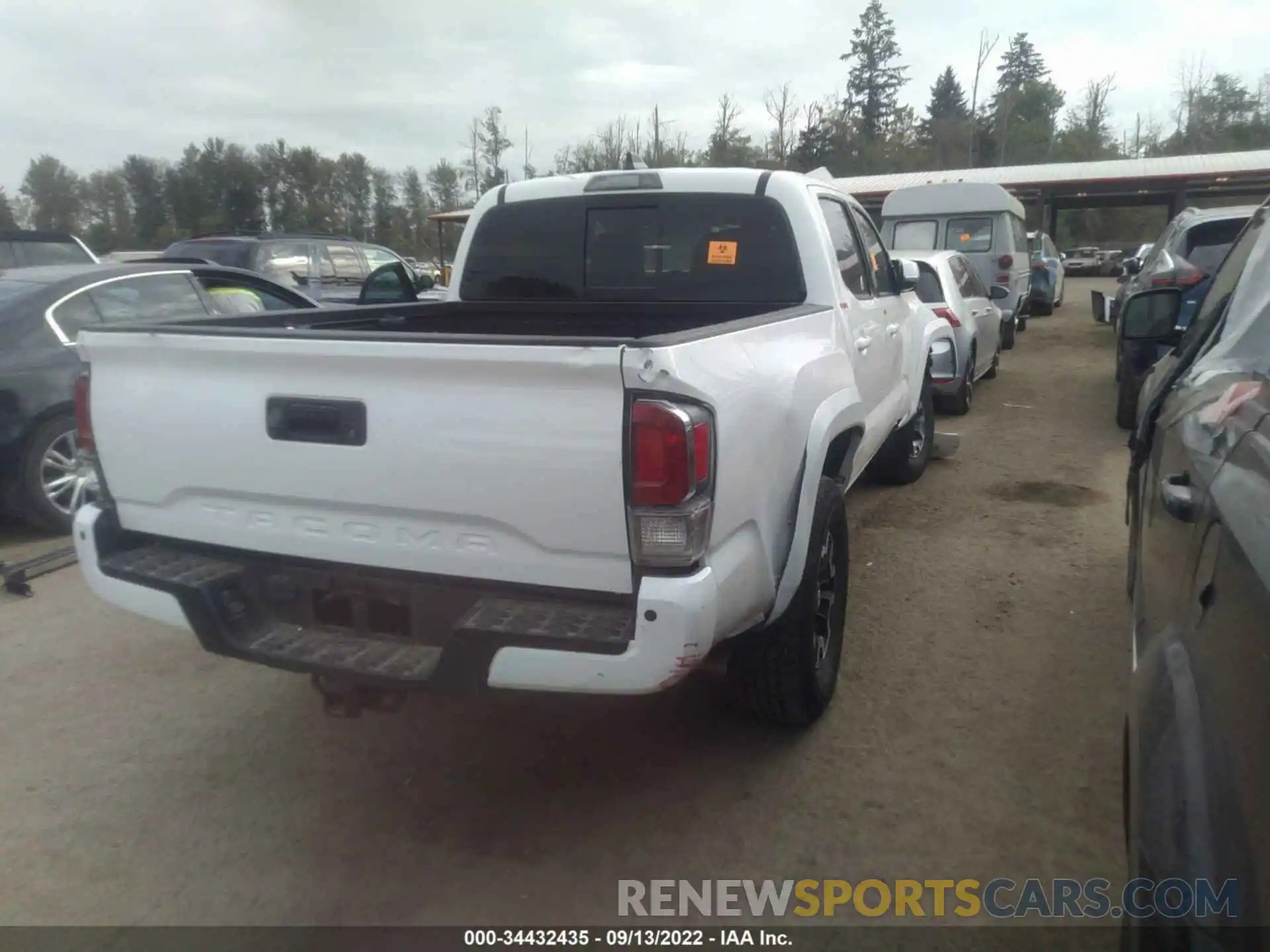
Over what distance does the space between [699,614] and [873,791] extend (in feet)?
4.00

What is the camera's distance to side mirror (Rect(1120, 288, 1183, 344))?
3652mm

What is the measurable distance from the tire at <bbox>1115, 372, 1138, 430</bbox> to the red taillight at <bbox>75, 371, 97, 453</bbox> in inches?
294

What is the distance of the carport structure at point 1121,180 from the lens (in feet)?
94.8

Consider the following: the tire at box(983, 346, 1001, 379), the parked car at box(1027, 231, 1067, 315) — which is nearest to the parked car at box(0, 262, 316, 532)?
the tire at box(983, 346, 1001, 379)

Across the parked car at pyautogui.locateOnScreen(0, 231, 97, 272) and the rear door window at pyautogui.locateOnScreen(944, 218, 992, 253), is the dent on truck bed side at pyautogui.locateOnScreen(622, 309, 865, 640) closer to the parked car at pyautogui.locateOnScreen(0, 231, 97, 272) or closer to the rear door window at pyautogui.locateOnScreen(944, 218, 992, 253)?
the parked car at pyautogui.locateOnScreen(0, 231, 97, 272)

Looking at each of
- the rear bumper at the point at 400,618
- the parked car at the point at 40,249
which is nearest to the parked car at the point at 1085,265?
the parked car at the point at 40,249

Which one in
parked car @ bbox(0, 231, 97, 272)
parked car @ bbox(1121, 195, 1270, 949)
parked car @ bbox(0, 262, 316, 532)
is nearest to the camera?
parked car @ bbox(1121, 195, 1270, 949)

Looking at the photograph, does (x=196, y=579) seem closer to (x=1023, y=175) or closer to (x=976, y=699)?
(x=976, y=699)

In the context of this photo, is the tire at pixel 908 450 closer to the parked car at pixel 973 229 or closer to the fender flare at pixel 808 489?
the fender flare at pixel 808 489

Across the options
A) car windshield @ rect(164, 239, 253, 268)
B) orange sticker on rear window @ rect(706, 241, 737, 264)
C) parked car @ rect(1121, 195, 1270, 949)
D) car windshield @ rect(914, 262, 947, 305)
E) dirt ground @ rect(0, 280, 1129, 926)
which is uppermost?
car windshield @ rect(164, 239, 253, 268)

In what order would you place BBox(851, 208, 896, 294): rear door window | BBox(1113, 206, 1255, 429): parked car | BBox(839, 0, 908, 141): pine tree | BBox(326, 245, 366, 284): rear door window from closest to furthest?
BBox(851, 208, 896, 294): rear door window → BBox(1113, 206, 1255, 429): parked car → BBox(326, 245, 366, 284): rear door window → BBox(839, 0, 908, 141): pine tree

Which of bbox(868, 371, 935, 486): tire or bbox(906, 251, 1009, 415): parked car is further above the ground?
bbox(906, 251, 1009, 415): parked car

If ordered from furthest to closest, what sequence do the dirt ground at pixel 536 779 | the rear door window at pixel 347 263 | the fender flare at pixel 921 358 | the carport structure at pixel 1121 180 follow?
the carport structure at pixel 1121 180 < the rear door window at pixel 347 263 < the fender flare at pixel 921 358 < the dirt ground at pixel 536 779

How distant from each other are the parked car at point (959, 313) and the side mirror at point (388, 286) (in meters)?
4.56
